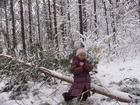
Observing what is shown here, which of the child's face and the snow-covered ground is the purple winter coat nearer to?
the child's face

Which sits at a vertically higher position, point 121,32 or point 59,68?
point 121,32

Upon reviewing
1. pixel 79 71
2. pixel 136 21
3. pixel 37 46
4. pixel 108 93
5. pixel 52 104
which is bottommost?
pixel 52 104

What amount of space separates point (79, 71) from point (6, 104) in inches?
71.3

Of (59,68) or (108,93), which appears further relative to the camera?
(59,68)

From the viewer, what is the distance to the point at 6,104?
4.00 meters

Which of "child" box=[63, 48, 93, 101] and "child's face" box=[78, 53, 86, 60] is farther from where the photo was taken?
"child's face" box=[78, 53, 86, 60]

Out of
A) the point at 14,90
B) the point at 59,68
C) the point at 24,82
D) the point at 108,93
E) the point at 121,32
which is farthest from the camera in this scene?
the point at 121,32

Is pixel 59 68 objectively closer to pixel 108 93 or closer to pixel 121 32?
pixel 108 93

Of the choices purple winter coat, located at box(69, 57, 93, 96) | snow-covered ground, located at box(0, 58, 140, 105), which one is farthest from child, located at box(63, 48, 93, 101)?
snow-covered ground, located at box(0, 58, 140, 105)

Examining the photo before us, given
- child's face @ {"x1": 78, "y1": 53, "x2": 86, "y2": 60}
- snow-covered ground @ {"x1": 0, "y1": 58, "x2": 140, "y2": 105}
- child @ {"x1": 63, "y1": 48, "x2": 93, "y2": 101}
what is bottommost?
snow-covered ground @ {"x1": 0, "y1": 58, "x2": 140, "y2": 105}

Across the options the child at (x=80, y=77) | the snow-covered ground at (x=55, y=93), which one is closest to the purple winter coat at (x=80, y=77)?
the child at (x=80, y=77)

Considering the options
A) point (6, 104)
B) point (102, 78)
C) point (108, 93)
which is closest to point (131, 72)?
point (102, 78)

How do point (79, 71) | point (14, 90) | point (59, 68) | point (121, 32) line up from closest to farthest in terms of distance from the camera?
point (79, 71) < point (14, 90) < point (59, 68) < point (121, 32)

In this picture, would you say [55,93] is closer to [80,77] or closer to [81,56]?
[80,77]
